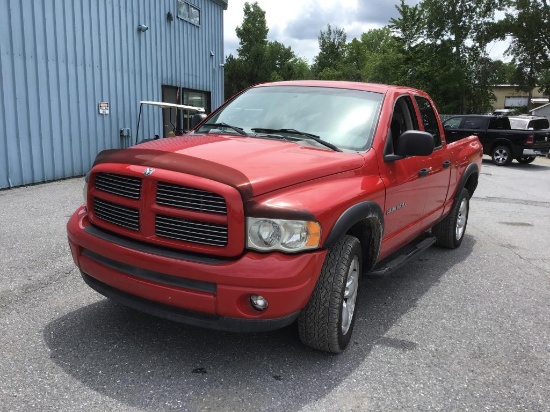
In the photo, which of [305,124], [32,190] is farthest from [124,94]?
[305,124]

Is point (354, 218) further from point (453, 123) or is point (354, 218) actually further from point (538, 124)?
point (538, 124)

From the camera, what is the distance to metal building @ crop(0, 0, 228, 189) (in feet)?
30.7

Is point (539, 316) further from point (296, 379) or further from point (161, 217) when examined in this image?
point (161, 217)

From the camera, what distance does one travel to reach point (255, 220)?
2727mm

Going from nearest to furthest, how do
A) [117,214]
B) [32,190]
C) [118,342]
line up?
1. [117,214]
2. [118,342]
3. [32,190]

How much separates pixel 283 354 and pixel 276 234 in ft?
→ 3.22

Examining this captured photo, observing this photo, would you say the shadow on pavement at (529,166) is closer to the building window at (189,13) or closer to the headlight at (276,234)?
the building window at (189,13)

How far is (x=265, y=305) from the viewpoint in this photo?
9.04 feet

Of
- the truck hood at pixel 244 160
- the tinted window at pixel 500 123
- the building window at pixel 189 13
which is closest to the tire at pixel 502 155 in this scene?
the tinted window at pixel 500 123

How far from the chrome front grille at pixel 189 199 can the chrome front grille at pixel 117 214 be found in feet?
0.79

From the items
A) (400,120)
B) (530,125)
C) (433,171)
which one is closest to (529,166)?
(530,125)

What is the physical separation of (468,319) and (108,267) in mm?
2803

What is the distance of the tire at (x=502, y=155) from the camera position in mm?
18219

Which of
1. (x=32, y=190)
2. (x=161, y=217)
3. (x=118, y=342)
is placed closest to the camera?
(x=161, y=217)
